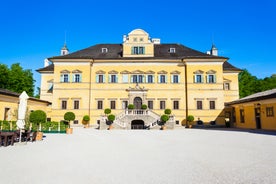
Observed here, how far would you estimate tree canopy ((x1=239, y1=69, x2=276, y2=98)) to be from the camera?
47062mm

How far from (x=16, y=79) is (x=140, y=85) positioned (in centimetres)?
2835

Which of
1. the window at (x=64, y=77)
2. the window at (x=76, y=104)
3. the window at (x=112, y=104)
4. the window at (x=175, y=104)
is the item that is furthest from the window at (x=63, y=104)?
the window at (x=175, y=104)

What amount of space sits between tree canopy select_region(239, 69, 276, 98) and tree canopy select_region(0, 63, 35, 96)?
160 ft

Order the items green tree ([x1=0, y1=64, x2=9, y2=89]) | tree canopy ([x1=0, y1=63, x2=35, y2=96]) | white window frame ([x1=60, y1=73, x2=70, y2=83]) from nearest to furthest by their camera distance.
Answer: white window frame ([x1=60, y1=73, x2=70, y2=83]), green tree ([x1=0, y1=64, x2=9, y2=89]), tree canopy ([x1=0, y1=63, x2=35, y2=96])

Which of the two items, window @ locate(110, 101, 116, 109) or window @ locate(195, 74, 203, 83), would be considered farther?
window @ locate(195, 74, 203, 83)

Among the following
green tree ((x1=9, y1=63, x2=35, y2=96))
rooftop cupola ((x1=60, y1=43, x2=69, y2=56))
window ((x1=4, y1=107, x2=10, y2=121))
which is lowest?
window ((x1=4, y1=107, x2=10, y2=121))

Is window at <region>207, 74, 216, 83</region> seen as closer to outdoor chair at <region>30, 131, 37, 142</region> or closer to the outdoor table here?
outdoor chair at <region>30, 131, 37, 142</region>

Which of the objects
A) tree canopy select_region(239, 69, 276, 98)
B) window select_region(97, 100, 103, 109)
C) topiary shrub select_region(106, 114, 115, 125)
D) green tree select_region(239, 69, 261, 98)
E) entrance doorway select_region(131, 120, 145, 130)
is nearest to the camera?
topiary shrub select_region(106, 114, 115, 125)

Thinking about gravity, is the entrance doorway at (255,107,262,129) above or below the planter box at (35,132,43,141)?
above

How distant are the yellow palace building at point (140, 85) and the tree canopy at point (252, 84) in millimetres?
20236

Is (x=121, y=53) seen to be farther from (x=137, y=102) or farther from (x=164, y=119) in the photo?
(x=164, y=119)

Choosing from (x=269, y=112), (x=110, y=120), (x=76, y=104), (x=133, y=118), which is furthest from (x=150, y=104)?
(x=269, y=112)

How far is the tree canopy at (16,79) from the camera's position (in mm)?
40562

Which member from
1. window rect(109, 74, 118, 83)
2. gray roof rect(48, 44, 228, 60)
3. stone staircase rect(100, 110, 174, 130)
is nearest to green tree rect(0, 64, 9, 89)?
gray roof rect(48, 44, 228, 60)
